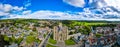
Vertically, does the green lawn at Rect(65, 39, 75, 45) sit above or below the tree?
below

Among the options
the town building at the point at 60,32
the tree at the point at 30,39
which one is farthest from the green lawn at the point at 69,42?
the tree at the point at 30,39

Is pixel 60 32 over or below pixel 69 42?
over

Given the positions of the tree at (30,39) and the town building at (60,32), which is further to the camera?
the town building at (60,32)

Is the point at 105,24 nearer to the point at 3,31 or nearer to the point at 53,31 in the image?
the point at 53,31

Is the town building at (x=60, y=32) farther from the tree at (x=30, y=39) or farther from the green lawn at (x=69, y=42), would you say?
the tree at (x=30, y=39)

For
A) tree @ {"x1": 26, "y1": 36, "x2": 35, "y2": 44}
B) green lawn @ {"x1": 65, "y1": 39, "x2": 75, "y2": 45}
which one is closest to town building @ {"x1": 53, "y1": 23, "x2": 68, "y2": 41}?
green lawn @ {"x1": 65, "y1": 39, "x2": 75, "y2": 45}

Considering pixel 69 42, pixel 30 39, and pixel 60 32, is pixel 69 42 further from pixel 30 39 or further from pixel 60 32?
pixel 30 39

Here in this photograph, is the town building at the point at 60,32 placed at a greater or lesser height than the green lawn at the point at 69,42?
greater

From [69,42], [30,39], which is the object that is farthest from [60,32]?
[30,39]

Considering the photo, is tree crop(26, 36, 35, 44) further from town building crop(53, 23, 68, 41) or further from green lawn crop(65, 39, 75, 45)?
green lawn crop(65, 39, 75, 45)

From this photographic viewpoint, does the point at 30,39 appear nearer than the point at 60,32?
Yes

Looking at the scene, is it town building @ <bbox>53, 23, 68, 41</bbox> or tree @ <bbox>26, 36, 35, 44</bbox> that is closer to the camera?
tree @ <bbox>26, 36, 35, 44</bbox>
